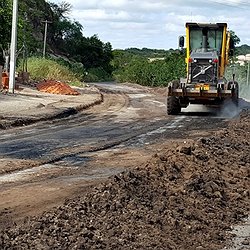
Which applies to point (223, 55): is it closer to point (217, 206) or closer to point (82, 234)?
point (217, 206)

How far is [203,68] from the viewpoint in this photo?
2419cm

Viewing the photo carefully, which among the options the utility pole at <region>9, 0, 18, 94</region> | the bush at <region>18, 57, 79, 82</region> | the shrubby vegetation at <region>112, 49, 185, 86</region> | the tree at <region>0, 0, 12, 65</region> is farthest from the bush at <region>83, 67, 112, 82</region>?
the utility pole at <region>9, 0, 18, 94</region>

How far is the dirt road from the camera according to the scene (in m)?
8.69

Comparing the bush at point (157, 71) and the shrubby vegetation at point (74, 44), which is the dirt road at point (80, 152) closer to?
the bush at point (157, 71)

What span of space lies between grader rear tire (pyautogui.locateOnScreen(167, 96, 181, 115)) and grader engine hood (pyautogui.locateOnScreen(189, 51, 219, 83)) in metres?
0.96

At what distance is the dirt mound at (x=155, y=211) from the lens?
6.67 m

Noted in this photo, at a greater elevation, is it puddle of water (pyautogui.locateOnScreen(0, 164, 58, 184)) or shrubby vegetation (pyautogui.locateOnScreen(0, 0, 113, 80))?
shrubby vegetation (pyautogui.locateOnScreen(0, 0, 113, 80))

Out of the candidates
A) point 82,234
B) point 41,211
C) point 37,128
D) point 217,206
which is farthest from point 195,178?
point 37,128

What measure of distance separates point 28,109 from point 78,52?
82731 millimetres

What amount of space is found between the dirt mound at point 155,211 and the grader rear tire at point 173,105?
12369mm

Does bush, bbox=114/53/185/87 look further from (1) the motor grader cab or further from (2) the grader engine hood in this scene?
(2) the grader engine hood

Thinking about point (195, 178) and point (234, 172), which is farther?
point (234, 172)

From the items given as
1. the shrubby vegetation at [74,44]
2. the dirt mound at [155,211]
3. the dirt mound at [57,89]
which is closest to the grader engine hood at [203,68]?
the dirt mound at [155,211]

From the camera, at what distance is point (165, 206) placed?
328 inches
